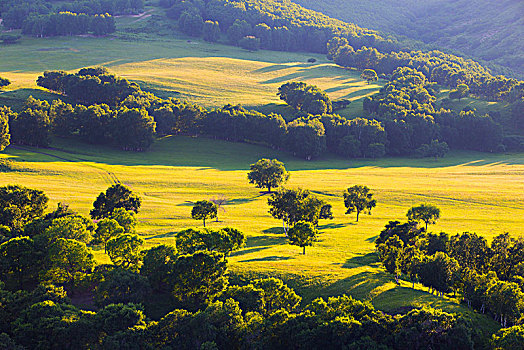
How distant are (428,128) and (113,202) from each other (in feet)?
422

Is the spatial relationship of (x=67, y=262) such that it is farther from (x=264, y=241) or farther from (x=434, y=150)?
(x=434, y=150)

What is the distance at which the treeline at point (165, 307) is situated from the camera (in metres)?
42.8

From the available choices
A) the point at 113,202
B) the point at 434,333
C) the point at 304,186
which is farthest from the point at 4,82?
the point at 434,333

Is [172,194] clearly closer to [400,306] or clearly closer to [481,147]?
[400,306]

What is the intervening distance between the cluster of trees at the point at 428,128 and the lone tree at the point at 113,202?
107 meters

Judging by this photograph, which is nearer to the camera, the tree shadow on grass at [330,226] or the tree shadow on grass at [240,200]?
the tree shadow on grass at [330,226]

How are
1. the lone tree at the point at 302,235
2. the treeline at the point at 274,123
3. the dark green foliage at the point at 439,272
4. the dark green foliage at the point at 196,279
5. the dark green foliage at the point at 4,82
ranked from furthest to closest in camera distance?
the dark green foliage at the point at 4,82, the treeline at the point at 274,123, the lone tree at the point at 302,235, the dark green foliage at the point at 439,272, the dark green foliage at the point at 196,279

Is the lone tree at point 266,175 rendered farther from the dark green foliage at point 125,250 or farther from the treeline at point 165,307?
the dark green foliage at point 125,250

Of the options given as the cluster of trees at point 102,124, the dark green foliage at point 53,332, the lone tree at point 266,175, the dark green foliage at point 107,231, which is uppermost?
the cluster of trees at point 102,124

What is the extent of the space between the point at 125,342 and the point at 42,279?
19.2 m

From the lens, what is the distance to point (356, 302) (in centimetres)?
4675

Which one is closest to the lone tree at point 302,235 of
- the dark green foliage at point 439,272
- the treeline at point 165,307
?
the treeline at point 165,307

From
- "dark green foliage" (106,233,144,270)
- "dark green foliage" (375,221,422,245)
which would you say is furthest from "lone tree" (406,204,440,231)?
"dark green foliage" (106,233,144,270)

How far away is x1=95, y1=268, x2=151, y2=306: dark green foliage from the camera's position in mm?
50719
